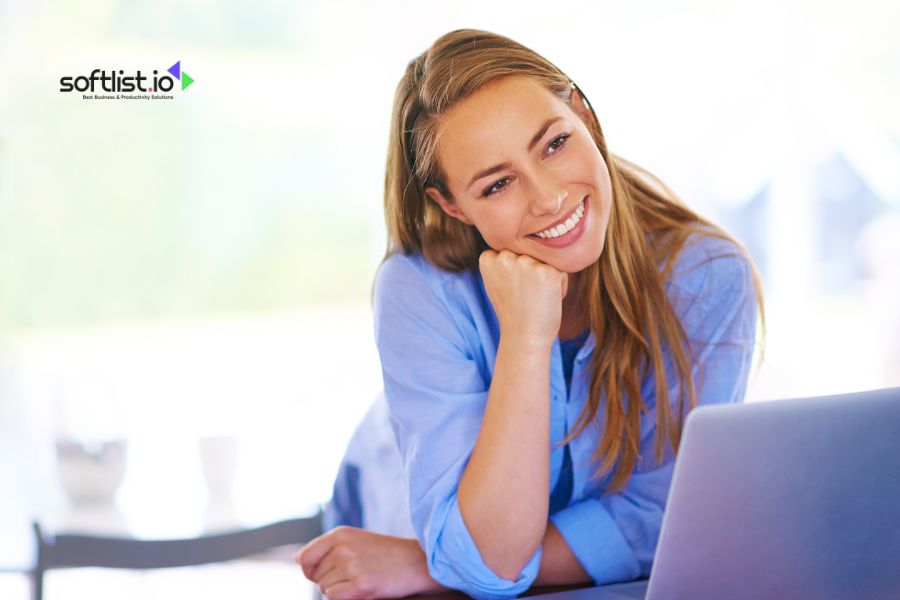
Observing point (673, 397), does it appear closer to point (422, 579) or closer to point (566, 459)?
point (566, 459)

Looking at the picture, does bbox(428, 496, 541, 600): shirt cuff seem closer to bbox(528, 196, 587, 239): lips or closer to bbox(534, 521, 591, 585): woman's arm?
bbox(534, 521, 591, 585): woman's arm

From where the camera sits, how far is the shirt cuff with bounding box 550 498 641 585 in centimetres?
121

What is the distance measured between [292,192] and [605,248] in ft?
12.3

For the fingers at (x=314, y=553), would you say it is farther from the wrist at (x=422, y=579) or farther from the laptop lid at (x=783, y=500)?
the laptop lid at (x=783, y=500)

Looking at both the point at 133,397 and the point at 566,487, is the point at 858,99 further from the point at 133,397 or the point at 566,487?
the point at 566,487

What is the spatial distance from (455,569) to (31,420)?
11.6ft

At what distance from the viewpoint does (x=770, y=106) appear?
17.3ft

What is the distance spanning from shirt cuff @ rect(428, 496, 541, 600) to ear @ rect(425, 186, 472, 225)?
440 mm

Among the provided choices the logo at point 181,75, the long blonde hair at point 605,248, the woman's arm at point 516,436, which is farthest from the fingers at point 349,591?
the logo at point 181,75

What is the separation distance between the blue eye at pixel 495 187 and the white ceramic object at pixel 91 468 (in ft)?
8.36

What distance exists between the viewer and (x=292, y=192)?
4.94 meters

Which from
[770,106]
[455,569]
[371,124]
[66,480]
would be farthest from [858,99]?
[455,569]

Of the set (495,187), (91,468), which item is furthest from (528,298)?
(91,468)

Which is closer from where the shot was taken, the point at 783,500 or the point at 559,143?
the point at 783,500
